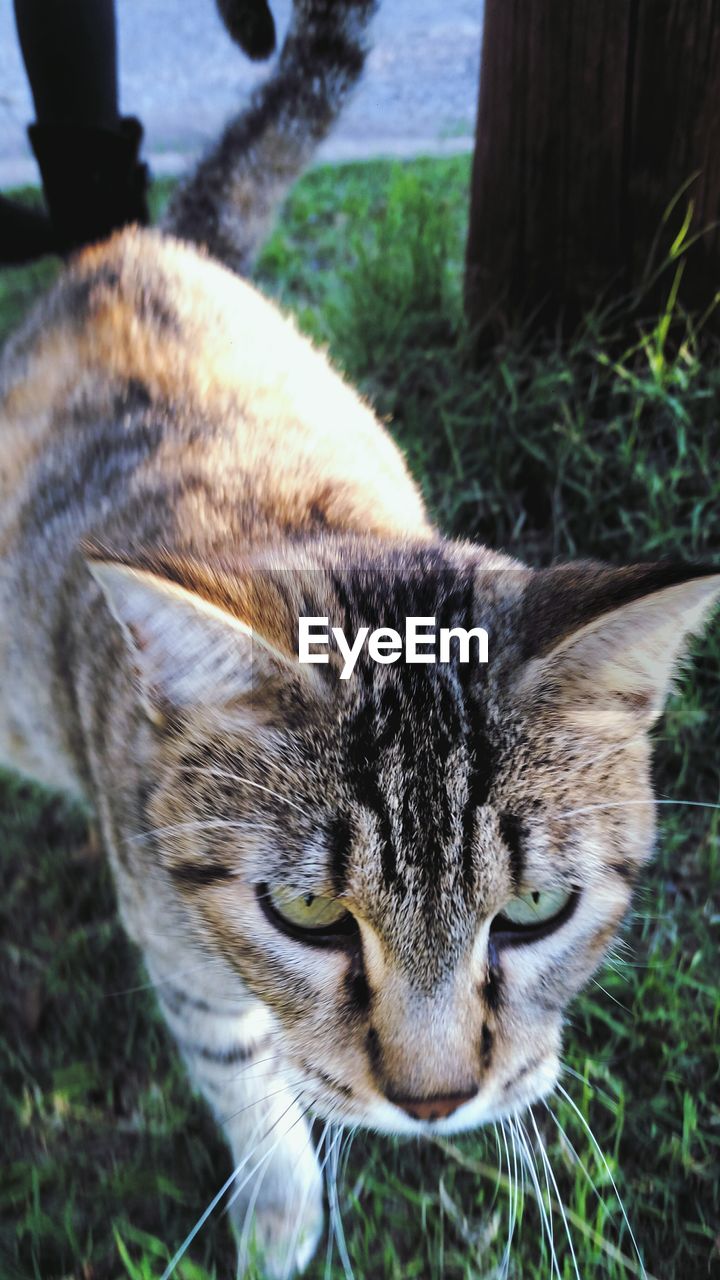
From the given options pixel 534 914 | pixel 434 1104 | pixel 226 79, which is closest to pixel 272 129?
pixel 226 79

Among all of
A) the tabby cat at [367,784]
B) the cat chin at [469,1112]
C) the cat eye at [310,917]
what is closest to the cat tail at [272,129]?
the tabby cat at [367,784]

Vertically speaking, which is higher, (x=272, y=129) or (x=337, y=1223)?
(x=272, y=129)

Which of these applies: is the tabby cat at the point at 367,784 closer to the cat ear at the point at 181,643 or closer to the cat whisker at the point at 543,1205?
the cat ear at the point at 181,643

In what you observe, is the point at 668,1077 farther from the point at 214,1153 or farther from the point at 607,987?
the point at 214,1153

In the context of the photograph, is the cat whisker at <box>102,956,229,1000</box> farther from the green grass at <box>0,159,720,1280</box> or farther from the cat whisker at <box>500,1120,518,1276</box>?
the cat whisker at <box>500,1120,518,1276</box>

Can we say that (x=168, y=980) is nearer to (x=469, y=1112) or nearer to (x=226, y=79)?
(x=469, y=1112)
